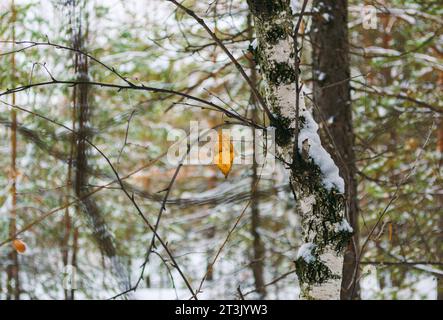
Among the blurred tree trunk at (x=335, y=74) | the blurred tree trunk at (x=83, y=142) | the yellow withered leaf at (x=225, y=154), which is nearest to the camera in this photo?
the yellow withered leaf at (x=225, y=154)

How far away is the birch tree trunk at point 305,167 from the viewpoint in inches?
93.7

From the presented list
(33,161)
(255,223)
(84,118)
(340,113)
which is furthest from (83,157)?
(255,223)

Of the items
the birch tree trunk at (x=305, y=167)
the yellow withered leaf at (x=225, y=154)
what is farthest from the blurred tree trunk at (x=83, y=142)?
the birch tree trunk at (x=305, y=167)

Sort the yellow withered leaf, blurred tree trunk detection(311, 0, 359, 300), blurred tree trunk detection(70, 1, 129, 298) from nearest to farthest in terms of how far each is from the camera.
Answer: the yellow withered leaf
blurred tree trunk detection(70, 1, 129, 298)
blurred tree trunk detection(311, 0, 359, 300)

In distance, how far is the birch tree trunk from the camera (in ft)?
7.81

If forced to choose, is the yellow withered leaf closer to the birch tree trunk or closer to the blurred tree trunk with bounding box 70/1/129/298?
the birch tree trunk

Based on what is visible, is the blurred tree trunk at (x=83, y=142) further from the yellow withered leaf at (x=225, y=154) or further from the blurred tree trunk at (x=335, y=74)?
the blurred tree trunk at (x=335, y=74)

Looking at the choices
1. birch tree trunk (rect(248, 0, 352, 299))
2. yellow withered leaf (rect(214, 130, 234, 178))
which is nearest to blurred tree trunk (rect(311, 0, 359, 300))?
birch tree trunk (rect(248, 0, 352, 299))

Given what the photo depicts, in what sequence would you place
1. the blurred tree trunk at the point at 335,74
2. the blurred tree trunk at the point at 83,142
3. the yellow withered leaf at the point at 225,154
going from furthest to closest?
the blurred tree trunk at the point at 335,74 → the blurred tree trunk at the point at 83,142 → the yellow withered leaf at the point at 225,154

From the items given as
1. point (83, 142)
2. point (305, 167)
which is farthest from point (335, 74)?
point (305, 167)

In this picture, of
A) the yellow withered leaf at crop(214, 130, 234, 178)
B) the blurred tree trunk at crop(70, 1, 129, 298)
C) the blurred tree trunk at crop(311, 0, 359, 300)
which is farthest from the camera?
the blurred tree trunk at crop(311, 0, 359, 300)

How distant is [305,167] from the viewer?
2.38 m

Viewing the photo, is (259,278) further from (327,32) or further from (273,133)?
(273,133)

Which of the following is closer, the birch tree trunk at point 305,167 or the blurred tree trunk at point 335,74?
the birch tree trunk at point 305,167
